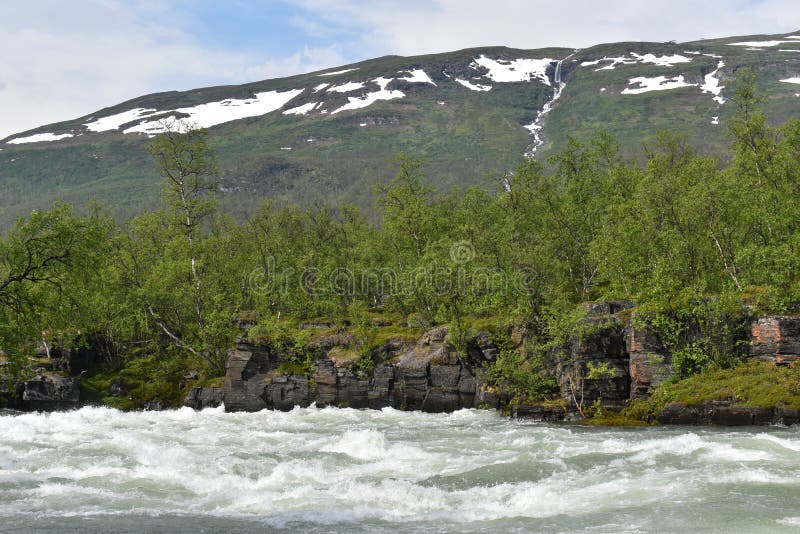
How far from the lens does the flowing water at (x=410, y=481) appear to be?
57.0 ft

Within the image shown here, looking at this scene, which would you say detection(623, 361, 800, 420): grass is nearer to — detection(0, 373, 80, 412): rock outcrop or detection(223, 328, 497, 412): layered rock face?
detection(223, 328, 497, 412): layered rock face

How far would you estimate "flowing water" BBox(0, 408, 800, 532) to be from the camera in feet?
57.0

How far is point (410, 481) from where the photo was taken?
22266mm

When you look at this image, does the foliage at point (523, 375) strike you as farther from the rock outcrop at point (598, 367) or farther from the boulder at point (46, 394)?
the boulder at point (46, 394)

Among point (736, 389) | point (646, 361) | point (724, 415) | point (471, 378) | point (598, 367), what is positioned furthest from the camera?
point (471, 378)

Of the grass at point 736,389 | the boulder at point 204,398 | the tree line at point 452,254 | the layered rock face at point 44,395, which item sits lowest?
the boulder at point 204,398

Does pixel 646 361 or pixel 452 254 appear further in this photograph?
pixel 452 254

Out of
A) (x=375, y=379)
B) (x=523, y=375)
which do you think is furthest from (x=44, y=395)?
(x=523, y=375)

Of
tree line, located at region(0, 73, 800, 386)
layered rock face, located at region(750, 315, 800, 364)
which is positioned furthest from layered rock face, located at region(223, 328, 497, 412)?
layered rock face, located at region(750, 315, 800, 364)

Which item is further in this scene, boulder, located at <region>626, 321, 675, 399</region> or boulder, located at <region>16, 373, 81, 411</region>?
boulder, located at <region>16, 373, 81, 411</region>

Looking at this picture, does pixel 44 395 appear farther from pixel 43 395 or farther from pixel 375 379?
pixel 375 379

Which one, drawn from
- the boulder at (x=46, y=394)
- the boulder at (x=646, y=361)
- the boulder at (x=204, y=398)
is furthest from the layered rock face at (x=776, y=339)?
the boulder at (x=46, y=394)

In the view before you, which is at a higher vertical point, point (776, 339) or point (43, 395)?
point (776, 339)

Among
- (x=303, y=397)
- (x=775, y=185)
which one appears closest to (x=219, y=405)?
(x=303, y=397)
